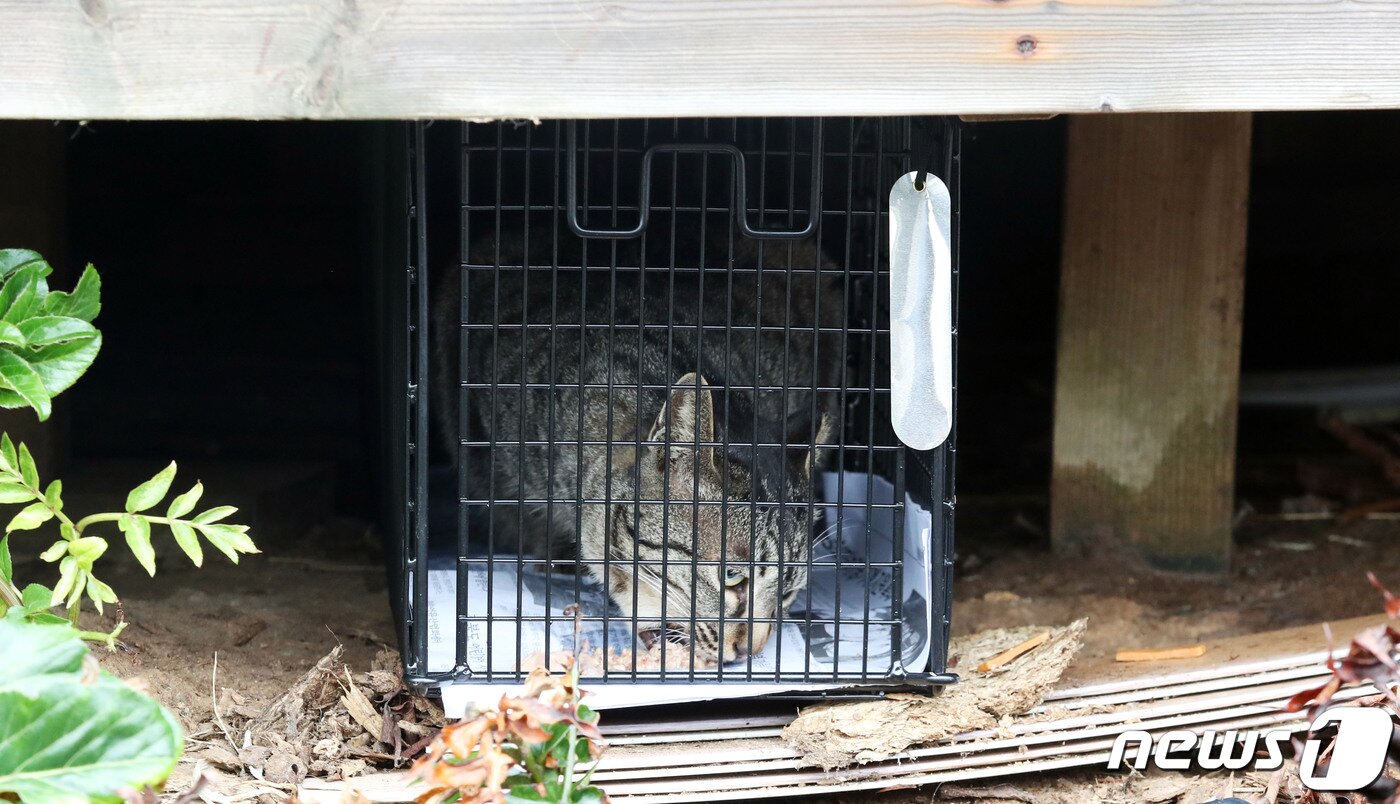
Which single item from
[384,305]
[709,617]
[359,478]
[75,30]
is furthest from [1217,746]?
[359,478]

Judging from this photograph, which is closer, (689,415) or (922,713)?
(922,713)

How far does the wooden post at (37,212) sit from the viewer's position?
3.55 m

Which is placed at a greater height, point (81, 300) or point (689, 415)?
point (81, 300)

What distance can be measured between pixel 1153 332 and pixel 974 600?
920 millimetres

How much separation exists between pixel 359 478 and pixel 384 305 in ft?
5.51

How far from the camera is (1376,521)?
4137 millimetres

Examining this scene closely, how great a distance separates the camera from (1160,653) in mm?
2932

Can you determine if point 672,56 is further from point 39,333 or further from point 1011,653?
point 1011,653

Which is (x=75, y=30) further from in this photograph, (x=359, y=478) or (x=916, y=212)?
(x=359, y=478)

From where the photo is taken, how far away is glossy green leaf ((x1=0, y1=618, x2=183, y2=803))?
1.58 metres

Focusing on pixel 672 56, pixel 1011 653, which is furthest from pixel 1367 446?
pixel 672 56

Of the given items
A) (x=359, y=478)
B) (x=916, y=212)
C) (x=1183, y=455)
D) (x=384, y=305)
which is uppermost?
(x=916, y=212)

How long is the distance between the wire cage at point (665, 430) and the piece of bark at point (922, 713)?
0.06 meters

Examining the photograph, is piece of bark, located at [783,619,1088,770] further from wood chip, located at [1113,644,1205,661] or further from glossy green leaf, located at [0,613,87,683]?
glossy green leaf, located at [0,613,87,683]
